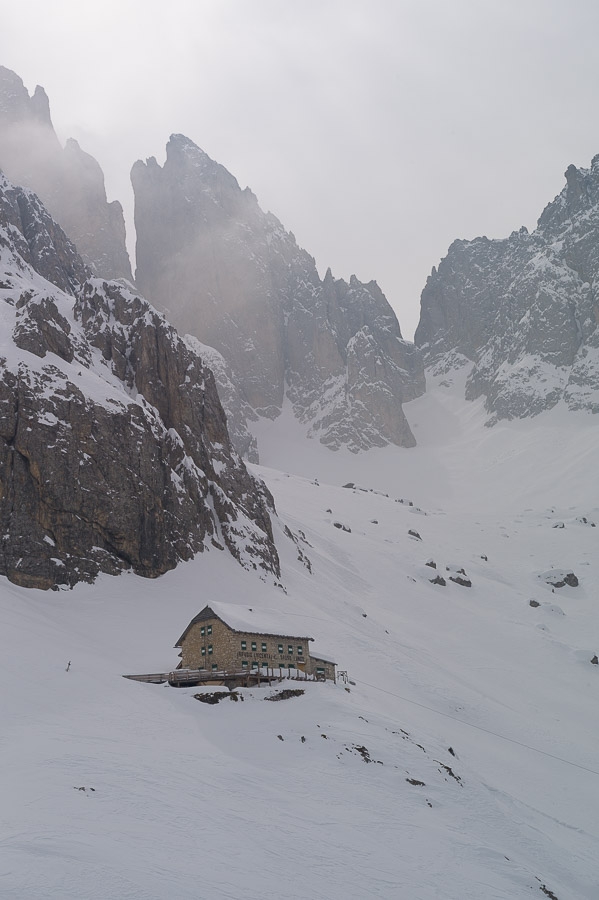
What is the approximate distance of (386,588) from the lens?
254ft

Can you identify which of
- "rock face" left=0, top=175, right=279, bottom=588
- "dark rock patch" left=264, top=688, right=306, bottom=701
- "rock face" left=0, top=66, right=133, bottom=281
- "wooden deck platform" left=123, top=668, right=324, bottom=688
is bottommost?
"wooden deck platform" left=123, top=668, right=324, bottom=688

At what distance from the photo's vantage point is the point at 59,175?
188 m

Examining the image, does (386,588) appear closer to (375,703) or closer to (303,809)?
(375,703)

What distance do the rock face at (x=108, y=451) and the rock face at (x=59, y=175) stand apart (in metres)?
118

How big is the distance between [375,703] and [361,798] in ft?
47.8

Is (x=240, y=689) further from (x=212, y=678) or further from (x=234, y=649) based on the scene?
(x=234, y=649)

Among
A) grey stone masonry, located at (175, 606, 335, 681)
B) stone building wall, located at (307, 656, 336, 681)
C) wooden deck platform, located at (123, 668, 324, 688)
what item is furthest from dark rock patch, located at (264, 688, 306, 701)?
stone building wall, located at (307, 656, 336, 681)

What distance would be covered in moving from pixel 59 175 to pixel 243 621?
18756 centimetres

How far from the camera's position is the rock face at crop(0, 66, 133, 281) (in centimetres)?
18125

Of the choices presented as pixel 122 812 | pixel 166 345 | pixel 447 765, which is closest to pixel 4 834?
pixel 122 812

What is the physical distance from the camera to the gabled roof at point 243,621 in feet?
121

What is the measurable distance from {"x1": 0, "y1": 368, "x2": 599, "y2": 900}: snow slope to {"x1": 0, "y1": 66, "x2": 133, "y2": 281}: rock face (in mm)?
148453

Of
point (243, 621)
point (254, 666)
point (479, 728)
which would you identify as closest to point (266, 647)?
point (254, 666)

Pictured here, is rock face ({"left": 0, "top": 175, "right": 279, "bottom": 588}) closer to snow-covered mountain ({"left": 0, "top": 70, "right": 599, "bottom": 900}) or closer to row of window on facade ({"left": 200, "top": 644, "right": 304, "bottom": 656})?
snow-covered mountain ({"left": 0, "top": 70, "right": 599, "bottom": 900})
